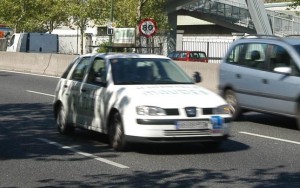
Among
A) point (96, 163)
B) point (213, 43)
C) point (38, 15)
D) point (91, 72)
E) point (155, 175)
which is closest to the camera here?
point (155, 175)

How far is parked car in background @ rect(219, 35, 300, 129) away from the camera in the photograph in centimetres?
1406

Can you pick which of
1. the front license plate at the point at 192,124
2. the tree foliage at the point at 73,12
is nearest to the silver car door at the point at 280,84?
the front license plate at the point at 192,124

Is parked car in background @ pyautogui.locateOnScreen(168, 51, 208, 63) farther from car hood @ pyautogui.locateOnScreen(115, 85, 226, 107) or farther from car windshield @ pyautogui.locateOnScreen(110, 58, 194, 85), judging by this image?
car hood @ pyautogui.locateOnScreen(115, 85, 226, 107)

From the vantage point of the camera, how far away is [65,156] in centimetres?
1102

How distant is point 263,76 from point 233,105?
134 cm

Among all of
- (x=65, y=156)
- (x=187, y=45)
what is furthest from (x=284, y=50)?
(x=187, y=45)

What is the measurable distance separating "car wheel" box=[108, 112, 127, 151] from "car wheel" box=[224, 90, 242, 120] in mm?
4642

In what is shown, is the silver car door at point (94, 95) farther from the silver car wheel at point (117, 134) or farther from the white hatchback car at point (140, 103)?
the silver car wheel at point (117, 134)

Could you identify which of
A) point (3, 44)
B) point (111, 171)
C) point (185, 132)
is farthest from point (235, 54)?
point (3, 44)

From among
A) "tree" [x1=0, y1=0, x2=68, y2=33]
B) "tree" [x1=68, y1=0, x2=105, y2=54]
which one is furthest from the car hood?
"tree" [x1=0, y1=0, x2=68, y2=33]

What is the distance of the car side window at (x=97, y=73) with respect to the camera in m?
12.1

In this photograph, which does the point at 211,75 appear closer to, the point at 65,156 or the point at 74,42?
the point at 65,156

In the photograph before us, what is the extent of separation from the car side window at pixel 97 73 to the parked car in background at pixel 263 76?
3654 millimetres

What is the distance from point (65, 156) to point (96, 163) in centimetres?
83
